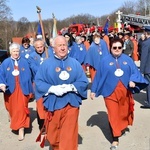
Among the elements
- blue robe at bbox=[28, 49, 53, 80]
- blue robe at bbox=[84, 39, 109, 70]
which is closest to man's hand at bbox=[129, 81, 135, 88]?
blue robe at bbox=[28, 49, 53, 80]

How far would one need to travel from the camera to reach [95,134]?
20.1 feet

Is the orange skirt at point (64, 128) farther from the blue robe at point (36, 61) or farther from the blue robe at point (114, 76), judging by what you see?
the blue robe at point (36, 61)

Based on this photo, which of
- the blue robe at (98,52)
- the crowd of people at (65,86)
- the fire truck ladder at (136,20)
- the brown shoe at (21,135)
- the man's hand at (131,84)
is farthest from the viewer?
the fire truck ladder at (136,20)

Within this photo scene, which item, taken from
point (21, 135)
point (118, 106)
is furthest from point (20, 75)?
point (118, 106)

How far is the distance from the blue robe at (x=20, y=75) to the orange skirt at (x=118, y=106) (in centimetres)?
156

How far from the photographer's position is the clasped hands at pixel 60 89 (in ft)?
13.9

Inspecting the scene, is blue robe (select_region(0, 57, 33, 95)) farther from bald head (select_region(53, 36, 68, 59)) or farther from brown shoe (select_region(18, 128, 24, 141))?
bald head (select_region(53, 36, 68, 59))

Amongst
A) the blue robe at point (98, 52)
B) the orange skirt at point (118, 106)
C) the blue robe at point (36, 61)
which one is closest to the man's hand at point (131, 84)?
the orange skirt at point (118, 106)

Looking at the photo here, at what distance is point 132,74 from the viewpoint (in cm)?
526

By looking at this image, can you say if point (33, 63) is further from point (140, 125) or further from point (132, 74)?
point (140, 125)

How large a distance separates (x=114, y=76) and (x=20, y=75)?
1759mm

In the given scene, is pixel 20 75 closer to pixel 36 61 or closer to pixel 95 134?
pixel 36 61

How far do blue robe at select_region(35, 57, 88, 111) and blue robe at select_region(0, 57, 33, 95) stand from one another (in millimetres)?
1686

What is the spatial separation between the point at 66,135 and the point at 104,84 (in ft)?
4.42
